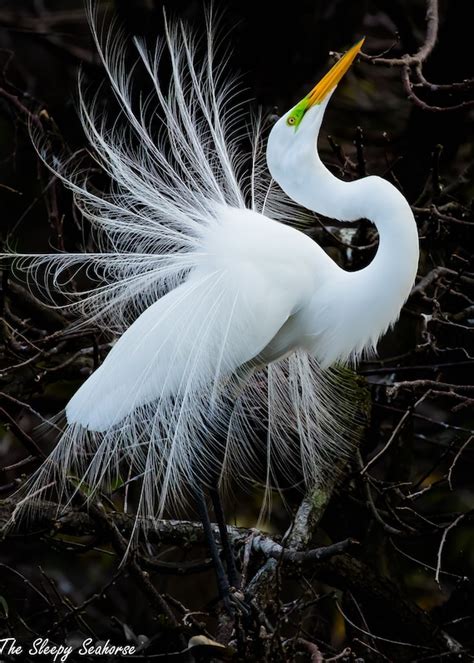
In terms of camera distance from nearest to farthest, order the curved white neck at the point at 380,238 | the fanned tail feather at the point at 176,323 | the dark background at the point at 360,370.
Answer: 1. the curved white neck at the point at 380,238
2. the dark background at the point at 360,370
3. the fanned tail feather at the point at 176,323

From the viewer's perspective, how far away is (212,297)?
2.77m

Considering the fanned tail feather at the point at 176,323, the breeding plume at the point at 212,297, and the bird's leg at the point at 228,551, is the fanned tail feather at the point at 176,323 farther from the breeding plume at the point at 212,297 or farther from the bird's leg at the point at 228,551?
the bird's leg at the point at 228,551

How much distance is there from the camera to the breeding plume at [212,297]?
2.61m

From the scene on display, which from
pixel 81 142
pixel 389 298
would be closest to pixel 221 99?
pixel 389 298

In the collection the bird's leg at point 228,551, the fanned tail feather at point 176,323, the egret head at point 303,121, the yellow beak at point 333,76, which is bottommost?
the bird's leg at point 228,551

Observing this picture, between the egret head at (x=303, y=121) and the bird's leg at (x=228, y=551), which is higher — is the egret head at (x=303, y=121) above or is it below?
above

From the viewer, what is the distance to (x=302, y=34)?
453 centimetres

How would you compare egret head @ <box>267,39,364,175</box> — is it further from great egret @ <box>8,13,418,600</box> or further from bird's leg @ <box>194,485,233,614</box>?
bird's leg @ <box>194,485,233,614</box>

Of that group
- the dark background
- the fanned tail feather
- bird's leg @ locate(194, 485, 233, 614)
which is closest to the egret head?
the dark background

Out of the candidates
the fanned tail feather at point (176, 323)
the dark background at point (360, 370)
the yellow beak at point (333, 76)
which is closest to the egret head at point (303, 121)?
the yellow beak at point (333, 76)

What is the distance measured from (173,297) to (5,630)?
1060 millimetres

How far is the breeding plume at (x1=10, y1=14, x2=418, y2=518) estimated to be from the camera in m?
2.61

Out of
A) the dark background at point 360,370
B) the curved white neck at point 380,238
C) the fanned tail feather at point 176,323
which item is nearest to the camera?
the curved white neck at point 380,238

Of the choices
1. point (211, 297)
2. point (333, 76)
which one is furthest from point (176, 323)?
point (333, 76)
